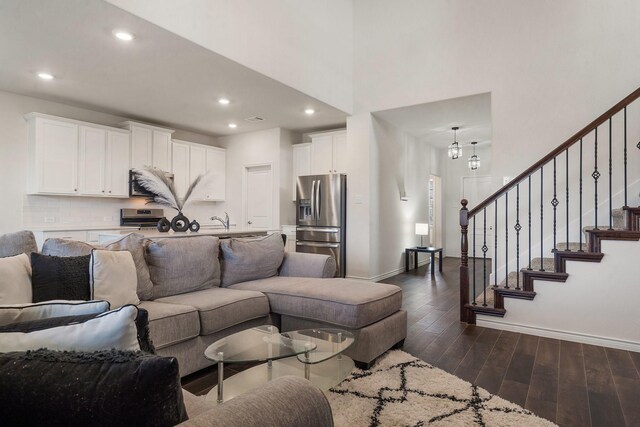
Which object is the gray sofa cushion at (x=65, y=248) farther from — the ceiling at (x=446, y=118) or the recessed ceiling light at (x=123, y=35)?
the ceiling at (x=446, y=118)

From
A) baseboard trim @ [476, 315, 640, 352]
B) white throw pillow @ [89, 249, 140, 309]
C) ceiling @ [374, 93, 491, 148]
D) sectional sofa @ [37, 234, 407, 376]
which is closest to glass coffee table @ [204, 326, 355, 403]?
sectional sofa @ [37, 234, 407, 376]

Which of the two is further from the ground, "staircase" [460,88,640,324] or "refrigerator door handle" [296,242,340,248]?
"staircase" [460,88,640,324]

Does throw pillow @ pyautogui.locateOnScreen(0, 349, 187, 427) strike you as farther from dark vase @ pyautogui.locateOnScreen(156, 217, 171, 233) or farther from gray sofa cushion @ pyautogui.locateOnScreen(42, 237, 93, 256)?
dark vase @ pyautogui.locateOnScreen(156, 217, 171, 233)

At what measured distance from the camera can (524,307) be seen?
10.9 ft

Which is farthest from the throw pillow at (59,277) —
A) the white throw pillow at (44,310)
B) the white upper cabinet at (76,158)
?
the white upper cabinet at (76,158)

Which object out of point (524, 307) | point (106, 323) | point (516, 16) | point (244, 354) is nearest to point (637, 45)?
point (516, 16)

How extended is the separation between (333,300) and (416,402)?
0.81 m

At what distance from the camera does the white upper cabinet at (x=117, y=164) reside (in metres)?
5.48

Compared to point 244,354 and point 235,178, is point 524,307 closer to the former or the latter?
point 244,354

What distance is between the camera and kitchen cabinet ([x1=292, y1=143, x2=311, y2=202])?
6571mm

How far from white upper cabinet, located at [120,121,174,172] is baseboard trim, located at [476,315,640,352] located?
5.20m

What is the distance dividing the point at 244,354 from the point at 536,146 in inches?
158

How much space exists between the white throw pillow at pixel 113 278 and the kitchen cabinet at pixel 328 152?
14.0 feet

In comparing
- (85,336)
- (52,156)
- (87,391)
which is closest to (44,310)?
(85,336)
